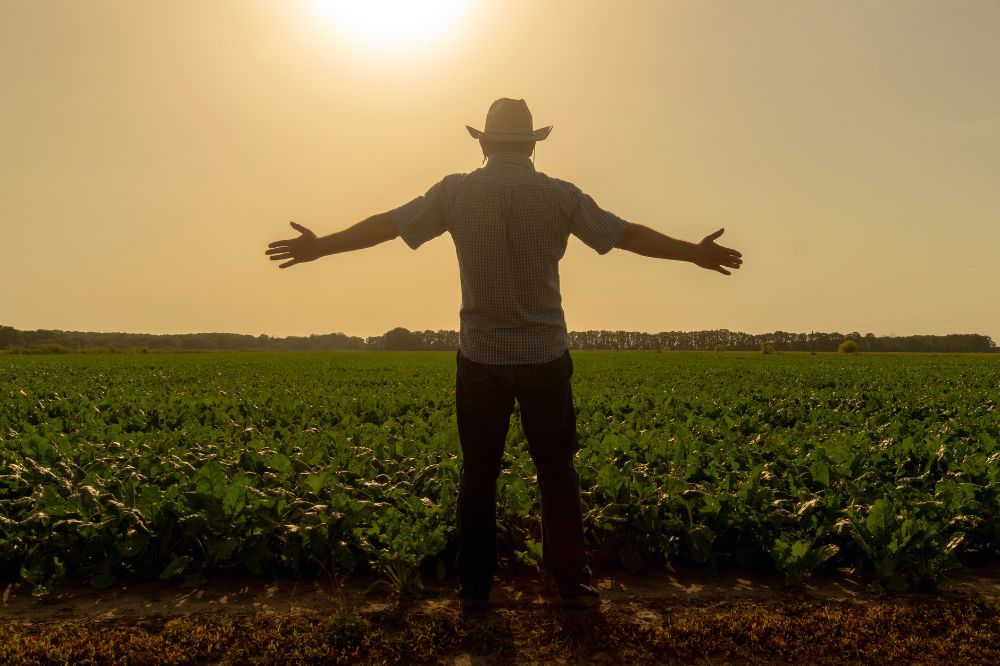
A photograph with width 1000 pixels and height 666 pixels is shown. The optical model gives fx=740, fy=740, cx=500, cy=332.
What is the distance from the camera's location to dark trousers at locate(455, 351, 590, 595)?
385 centimetres

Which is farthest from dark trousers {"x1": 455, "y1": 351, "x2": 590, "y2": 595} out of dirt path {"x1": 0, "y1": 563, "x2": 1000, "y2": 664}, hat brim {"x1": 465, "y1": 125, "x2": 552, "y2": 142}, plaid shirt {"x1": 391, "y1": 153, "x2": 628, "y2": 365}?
hat brim {"x1": 465, "y1": 125, "x2": 552, "y2": 142}

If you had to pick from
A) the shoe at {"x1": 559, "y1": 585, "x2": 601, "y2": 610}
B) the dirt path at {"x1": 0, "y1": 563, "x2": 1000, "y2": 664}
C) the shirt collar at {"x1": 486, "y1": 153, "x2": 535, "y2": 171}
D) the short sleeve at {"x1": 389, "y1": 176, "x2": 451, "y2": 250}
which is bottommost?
the dirt path at {"x1": 0, "y1": 563, "x2": 1000, "y2": 664}

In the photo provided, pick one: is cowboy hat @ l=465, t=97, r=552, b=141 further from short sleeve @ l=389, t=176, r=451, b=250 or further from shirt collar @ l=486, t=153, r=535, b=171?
short sleeve @ l=389, t=176, r=451, b=250

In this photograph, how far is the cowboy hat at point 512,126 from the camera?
3893mm

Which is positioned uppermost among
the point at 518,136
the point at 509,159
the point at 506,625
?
the point at 518,136

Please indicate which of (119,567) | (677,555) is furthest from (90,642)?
(677,555)

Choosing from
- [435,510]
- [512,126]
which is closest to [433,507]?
[435,510]

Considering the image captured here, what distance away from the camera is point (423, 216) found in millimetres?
3924

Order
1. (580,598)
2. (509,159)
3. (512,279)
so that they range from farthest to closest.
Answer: (580,598) < (509,159) < (512,279)

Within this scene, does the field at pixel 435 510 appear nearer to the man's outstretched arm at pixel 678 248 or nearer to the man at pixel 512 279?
the man at pixel 512 279

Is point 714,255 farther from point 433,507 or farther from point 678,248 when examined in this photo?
point 433,507

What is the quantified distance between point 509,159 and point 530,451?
1568 mm

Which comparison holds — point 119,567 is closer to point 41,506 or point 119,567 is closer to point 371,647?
point 41,506

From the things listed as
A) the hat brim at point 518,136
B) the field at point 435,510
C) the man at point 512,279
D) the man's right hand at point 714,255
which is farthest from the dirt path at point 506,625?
the hat brim at point 518,136
